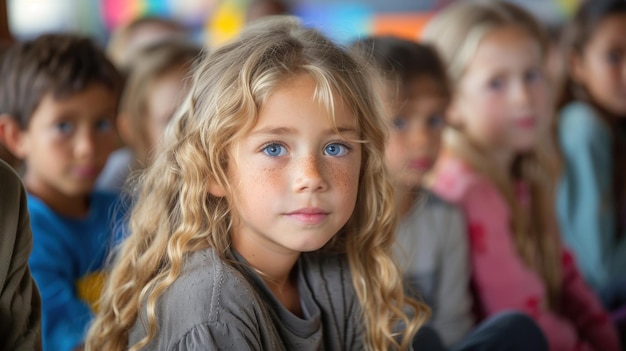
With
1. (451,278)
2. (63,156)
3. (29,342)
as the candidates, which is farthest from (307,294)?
(63,156)

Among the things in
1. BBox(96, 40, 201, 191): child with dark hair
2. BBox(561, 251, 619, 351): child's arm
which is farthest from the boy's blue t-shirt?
BBox(561, 251, 619, 351): child's arm

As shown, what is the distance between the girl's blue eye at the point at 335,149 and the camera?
3.41 ft

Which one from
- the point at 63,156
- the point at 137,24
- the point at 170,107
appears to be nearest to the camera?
the point at 63,156

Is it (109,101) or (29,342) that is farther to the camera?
(109,101)

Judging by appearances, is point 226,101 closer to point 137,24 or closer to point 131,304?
point 131,304

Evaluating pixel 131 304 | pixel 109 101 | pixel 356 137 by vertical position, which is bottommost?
pixel 131 304

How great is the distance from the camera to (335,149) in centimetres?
105

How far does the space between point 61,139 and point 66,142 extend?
0.01 meters

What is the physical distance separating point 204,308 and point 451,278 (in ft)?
2.50

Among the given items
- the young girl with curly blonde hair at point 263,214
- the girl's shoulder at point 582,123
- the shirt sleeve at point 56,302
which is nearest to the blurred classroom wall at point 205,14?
the girl's shoulder at point 582,123

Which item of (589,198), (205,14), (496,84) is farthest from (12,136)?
(205,14)

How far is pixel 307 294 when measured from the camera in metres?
1.15

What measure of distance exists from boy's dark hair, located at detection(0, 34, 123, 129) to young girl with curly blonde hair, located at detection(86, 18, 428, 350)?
1.59ft

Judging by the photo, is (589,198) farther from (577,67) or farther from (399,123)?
(399,123)
